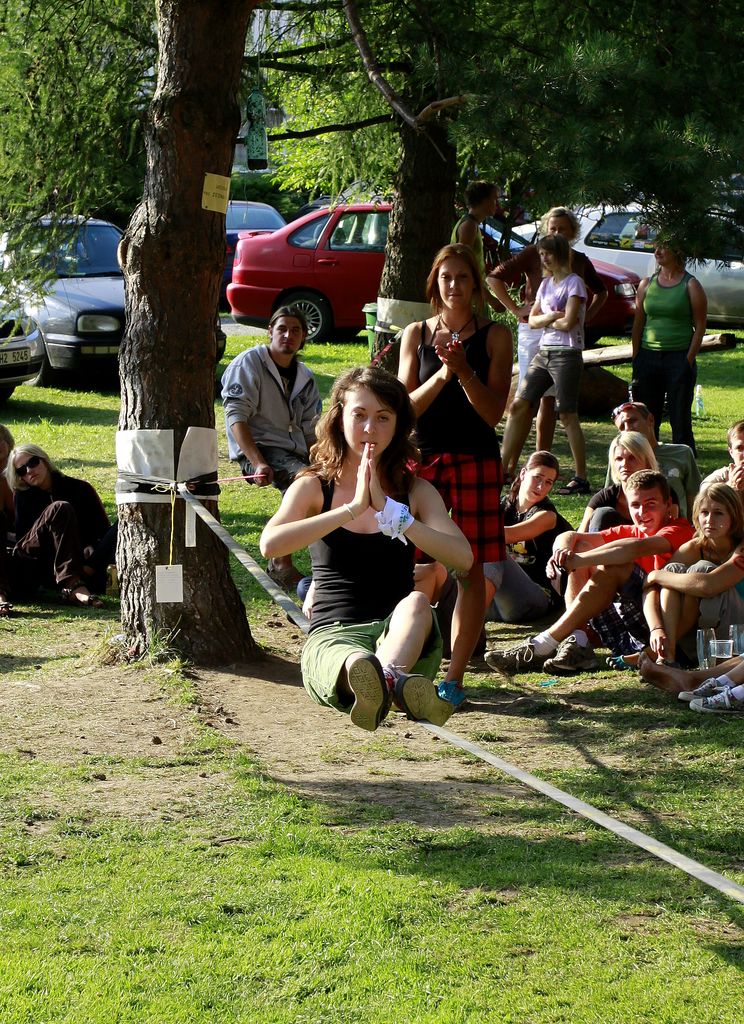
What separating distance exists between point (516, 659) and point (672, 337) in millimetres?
4000

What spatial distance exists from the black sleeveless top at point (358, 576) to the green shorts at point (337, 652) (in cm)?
5

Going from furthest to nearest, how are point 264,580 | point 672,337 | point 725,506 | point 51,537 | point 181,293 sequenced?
1. point 672,337
2. point 51,537
3. point 181,293
4. point 725,506
5. point 264,580

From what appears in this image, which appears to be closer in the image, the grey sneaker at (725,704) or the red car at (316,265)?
the grey sneaker at (725,704)

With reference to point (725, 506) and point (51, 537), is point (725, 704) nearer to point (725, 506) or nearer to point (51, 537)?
point (725, 506)

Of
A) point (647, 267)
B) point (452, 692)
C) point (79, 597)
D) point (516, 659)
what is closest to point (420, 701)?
point (452, 692)

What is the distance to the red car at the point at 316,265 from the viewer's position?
1820cm

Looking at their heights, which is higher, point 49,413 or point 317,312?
point 317,312

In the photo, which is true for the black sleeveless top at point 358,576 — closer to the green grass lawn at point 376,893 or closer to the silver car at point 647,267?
the green grass lawn at point 376,893

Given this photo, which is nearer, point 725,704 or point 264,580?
point 264,580

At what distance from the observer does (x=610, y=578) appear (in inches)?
259

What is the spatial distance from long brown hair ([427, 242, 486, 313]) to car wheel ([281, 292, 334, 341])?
41.3ft

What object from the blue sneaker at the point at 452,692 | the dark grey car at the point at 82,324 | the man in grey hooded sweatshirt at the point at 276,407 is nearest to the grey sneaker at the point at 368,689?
the blue sneaker at the point at 452,692

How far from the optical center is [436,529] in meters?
4.59

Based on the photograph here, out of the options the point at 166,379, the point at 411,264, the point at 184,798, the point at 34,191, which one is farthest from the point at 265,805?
the point at 411,264
